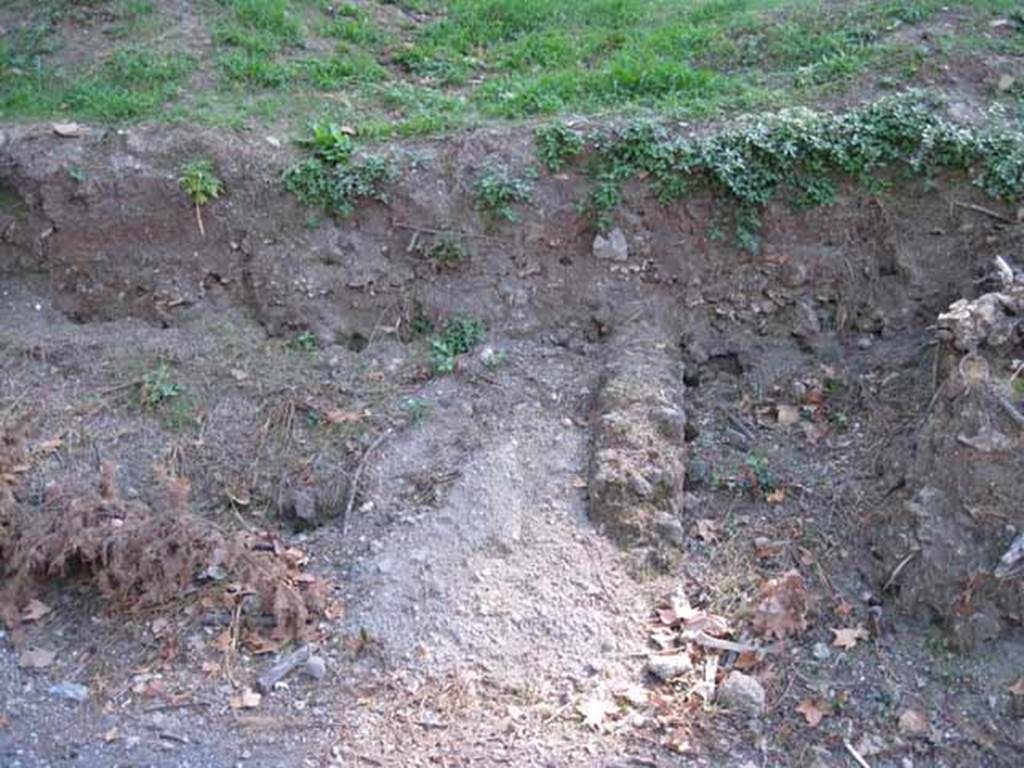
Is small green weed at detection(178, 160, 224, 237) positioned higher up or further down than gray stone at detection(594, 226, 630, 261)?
higher up

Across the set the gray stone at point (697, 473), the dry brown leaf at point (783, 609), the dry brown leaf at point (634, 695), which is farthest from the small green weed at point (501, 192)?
the dry brown leaf at point (634, 695)

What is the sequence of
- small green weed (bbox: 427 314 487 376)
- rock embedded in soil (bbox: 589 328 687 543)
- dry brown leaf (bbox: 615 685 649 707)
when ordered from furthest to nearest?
small green weed (bbox: 427 314 487 376) → rock embedded in soil (bbox: 589 328 687 543) → dry brown leaf (bbox: 615 685 649 707)

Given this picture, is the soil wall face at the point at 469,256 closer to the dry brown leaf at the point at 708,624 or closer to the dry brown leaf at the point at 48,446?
the dry brown leaf at the point at 48,446

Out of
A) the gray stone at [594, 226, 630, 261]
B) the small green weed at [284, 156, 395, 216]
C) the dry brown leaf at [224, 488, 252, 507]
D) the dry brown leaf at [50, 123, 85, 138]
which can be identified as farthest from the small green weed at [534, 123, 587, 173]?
the dry brown leaf at [50, 123, 85, 138]

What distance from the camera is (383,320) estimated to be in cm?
723

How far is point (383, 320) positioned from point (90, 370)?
1.64 meters

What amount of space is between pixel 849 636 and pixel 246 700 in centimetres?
260

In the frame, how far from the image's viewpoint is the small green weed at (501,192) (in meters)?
7.20

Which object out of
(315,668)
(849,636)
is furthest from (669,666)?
(315,668)

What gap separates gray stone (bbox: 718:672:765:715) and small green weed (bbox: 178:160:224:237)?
159 inches

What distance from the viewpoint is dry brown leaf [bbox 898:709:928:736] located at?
5.05 metres

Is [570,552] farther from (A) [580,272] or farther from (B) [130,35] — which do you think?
(B) [130,35]

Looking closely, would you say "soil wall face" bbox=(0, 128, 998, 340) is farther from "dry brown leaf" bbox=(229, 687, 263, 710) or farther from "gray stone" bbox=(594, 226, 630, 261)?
"dry brown leaf" bbox=(229, 687, 263, 710)

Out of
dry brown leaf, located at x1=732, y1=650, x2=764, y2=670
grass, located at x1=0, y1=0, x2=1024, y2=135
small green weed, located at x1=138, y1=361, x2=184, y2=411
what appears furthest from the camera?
grass, located at x1=0, y1=0, x2=1024, y2=135
